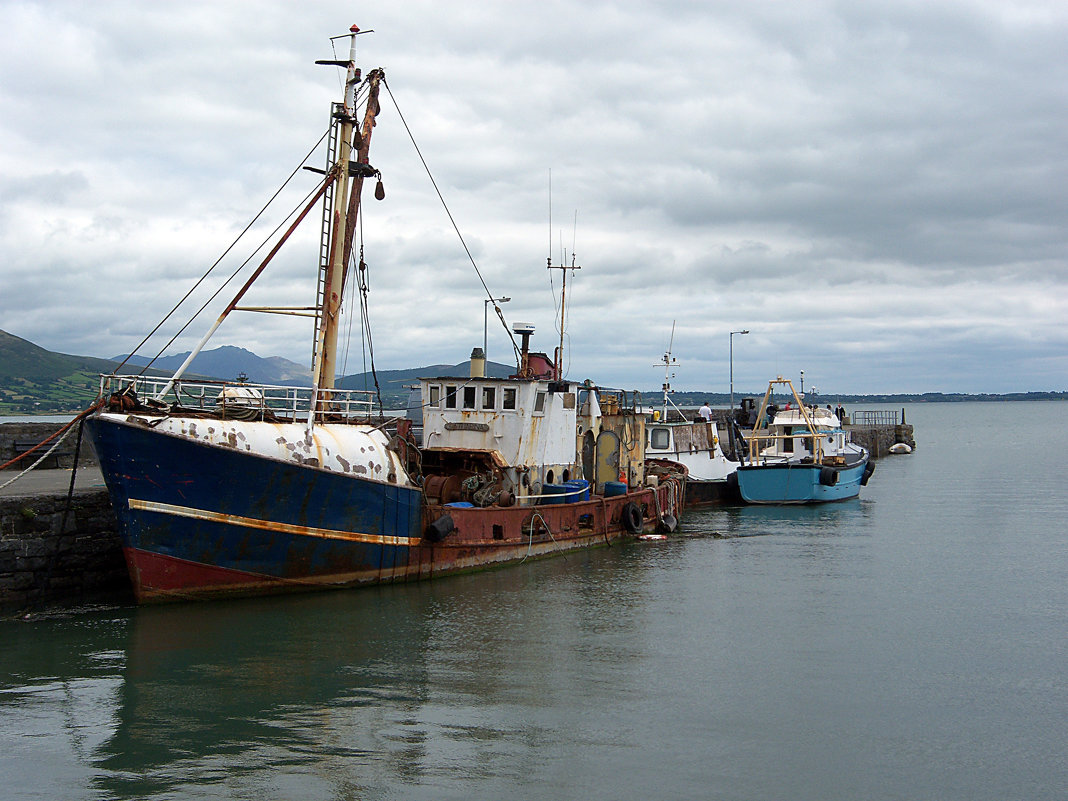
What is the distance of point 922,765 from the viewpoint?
10930mm

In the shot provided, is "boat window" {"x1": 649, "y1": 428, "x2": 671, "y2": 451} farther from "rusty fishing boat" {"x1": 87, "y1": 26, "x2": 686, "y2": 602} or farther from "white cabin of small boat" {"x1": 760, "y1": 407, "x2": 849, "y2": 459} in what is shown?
"rusty fishing boat" {"x1": 87, "y1": 26, "x2": 686, "y2": 602}

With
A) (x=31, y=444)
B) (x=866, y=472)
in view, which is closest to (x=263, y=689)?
(x=31, y=444)

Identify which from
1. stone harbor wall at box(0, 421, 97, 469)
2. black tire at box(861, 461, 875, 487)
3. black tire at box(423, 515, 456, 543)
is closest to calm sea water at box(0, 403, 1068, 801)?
black tire at box(423, 515, 456, 543)

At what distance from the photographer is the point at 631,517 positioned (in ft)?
85.6

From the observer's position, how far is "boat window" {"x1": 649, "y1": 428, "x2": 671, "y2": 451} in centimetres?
3719

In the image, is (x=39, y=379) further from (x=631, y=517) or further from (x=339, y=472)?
(x=339, y=472)

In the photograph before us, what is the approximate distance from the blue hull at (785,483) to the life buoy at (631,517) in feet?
35.7

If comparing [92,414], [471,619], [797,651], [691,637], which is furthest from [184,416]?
[797,651]

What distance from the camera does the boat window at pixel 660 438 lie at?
37.2 meters

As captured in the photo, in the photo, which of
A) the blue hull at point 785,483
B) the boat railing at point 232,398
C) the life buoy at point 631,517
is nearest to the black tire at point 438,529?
the boat railing at point 232,398

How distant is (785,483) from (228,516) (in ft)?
83.7

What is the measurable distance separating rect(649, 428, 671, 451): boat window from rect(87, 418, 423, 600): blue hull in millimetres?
20632

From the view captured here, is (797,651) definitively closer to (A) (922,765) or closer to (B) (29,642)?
(A) (922,765)

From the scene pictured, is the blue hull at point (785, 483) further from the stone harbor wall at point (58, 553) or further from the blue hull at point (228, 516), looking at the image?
the stone harbor wall at point (58, 553)
